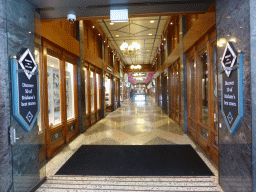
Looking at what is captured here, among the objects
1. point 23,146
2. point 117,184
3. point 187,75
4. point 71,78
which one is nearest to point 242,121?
point 117,184

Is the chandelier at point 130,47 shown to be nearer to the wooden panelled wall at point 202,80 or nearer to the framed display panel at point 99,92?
the framed display panel at point 99,92

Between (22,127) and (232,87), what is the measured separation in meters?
2.85

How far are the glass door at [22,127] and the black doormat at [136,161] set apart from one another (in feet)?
1.97

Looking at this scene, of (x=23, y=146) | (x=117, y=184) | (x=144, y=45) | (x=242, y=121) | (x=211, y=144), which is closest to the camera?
(x=242, y=121)

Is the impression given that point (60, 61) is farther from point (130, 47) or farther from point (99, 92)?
point (130, 47)

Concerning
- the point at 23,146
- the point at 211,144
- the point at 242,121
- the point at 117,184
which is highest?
the point at 242,121

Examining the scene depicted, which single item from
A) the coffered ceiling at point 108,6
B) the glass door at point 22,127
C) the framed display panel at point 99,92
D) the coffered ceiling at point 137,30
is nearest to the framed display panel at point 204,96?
the coffered ceiling at point 108,6

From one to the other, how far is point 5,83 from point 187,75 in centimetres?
469

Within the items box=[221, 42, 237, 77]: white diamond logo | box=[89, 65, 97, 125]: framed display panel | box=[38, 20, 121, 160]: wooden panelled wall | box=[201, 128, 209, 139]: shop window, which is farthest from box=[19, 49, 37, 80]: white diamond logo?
box=[89, 65, 97, 125]: framed display panel

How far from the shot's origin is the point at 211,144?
3303mm

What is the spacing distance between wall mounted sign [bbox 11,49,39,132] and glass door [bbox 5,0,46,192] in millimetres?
16

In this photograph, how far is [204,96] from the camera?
4.10 meters

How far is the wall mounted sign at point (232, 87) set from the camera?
1771 millimetres

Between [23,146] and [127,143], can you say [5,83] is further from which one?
[127,143]
